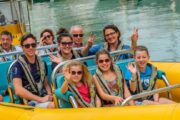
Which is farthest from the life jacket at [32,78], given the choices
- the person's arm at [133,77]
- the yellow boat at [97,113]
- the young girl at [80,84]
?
the person's arm at [133,77]

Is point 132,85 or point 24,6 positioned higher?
point 24,6

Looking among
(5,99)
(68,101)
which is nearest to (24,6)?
(5,99)

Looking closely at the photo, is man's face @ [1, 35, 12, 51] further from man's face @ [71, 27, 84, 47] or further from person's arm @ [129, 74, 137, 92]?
person's arm @ [129, 74, 137, 92]

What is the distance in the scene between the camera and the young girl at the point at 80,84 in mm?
4043

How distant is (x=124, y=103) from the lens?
12.2 ft

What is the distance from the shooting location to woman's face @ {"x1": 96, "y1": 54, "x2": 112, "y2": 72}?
4230 millimetres

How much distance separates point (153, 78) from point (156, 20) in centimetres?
1639

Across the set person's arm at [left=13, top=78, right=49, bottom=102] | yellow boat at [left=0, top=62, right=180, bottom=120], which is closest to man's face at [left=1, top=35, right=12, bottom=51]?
person's arm at [left=13, top=78, right=49, bottom=102]

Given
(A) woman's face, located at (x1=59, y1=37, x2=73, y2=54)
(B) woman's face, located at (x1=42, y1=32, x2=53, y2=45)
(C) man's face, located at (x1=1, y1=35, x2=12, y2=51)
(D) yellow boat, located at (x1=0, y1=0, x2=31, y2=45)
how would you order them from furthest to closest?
(D) yellow boat, located at (x1=0, y1=0, x2=31, y2=45) < (B) woman's face, located at (x1=42, y1=32, x2=53, y2=45) < (C) man's face, located at (x1=1, y1=35, x2=12, y2=51) < (A) woman's face, located at (x1=59, y1=37, x2=73, y2=54)

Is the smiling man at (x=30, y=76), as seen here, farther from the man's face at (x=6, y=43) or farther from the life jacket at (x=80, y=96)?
the man's face at (x=6, y=43)

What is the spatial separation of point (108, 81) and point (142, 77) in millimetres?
436

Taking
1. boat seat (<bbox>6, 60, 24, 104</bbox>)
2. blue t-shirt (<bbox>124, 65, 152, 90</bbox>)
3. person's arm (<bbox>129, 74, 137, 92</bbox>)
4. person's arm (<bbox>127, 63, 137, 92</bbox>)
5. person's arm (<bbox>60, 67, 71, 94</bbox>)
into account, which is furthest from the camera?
boat seat (<bbox>6, 60, 24, 104</bbox>)

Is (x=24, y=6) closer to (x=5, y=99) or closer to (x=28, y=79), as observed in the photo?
(x=5, y=99)

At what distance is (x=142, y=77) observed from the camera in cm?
457
